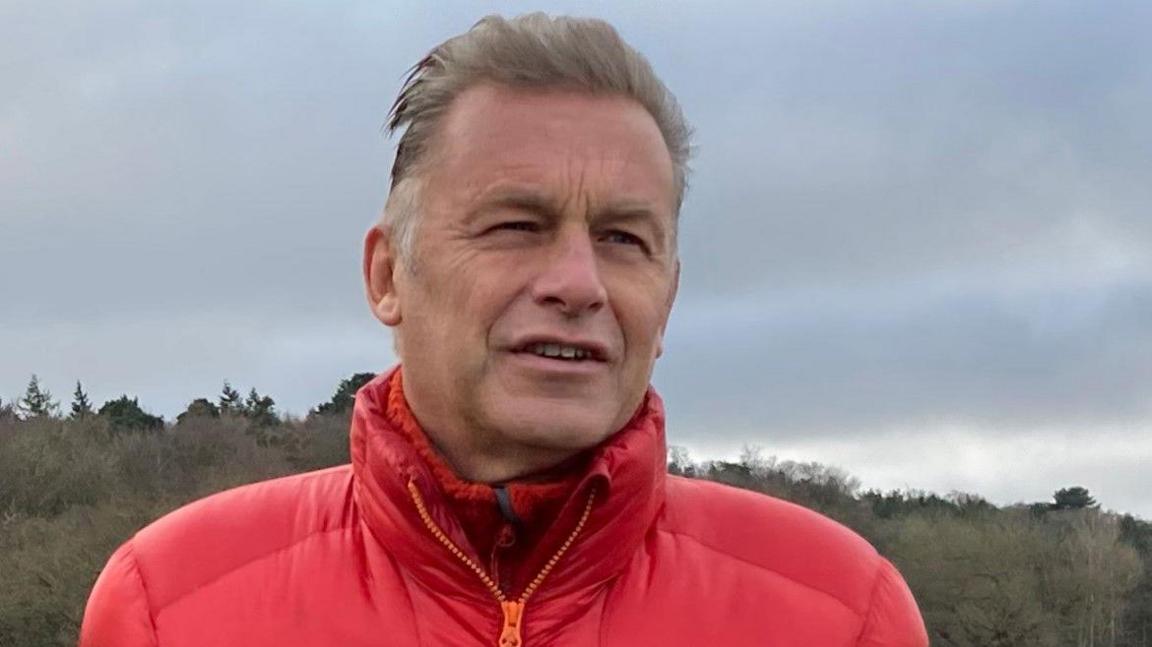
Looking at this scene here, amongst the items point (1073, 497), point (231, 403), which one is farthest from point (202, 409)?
point (1073, 497)

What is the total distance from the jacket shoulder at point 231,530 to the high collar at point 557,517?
25cm

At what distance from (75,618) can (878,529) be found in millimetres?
28131

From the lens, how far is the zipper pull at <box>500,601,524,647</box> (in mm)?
2873

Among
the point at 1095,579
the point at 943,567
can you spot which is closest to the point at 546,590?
the point at 943,567

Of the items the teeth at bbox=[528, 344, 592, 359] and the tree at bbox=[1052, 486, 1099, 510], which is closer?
the teeth at bbox=[528, 344, 592, 359]

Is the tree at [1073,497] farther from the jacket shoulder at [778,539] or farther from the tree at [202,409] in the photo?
the jacket shoulder at [778,539]

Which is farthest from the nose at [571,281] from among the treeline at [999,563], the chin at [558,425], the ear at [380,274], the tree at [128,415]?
the tree at [128,415]

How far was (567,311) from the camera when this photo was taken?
279 cm

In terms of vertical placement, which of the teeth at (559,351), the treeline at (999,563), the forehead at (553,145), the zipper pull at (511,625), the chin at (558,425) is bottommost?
the zipper pull at (511,625)

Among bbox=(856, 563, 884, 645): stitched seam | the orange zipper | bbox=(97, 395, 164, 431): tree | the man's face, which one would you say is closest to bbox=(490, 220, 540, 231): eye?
the man's face

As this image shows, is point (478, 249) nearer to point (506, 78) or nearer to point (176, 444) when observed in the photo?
point (506, 78)

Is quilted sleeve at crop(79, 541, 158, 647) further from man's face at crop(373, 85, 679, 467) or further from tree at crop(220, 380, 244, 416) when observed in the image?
tree at crop(220, 380, 244, 416)

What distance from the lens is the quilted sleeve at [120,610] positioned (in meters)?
3.06

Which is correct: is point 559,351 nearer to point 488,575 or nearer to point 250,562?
point 488,575
